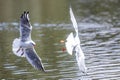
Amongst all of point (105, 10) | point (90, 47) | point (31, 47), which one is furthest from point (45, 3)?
point (31, 47)

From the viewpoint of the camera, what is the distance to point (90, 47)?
26172mm

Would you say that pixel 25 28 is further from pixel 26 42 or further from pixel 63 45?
pixel 63 45

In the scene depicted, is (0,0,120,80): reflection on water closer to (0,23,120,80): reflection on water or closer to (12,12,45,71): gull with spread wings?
(0,23,120,80): reflection on water

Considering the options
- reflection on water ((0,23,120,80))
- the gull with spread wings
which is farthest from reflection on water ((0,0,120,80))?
the gull with spread wings

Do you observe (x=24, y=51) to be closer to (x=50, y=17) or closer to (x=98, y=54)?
(x=98, y=54)

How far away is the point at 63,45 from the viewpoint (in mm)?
27172

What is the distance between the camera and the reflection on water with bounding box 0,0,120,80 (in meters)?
19.6

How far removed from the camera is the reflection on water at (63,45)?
19625 millimetres

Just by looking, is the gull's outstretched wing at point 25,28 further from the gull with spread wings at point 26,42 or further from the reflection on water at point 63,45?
the reflection on water at point 63,45

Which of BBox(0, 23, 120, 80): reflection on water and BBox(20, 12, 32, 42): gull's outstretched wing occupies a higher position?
BBox(20, 12, 32, 42): gull's outstretched wing

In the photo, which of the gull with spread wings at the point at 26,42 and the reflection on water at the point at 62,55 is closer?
the gull with spread wings at the point at 26,42

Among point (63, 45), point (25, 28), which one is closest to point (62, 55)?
point (63, 45)

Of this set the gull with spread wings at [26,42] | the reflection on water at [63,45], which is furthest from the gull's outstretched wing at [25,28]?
the reflection on water at [63,45]

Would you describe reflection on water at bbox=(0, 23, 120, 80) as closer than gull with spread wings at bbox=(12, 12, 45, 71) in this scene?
No
